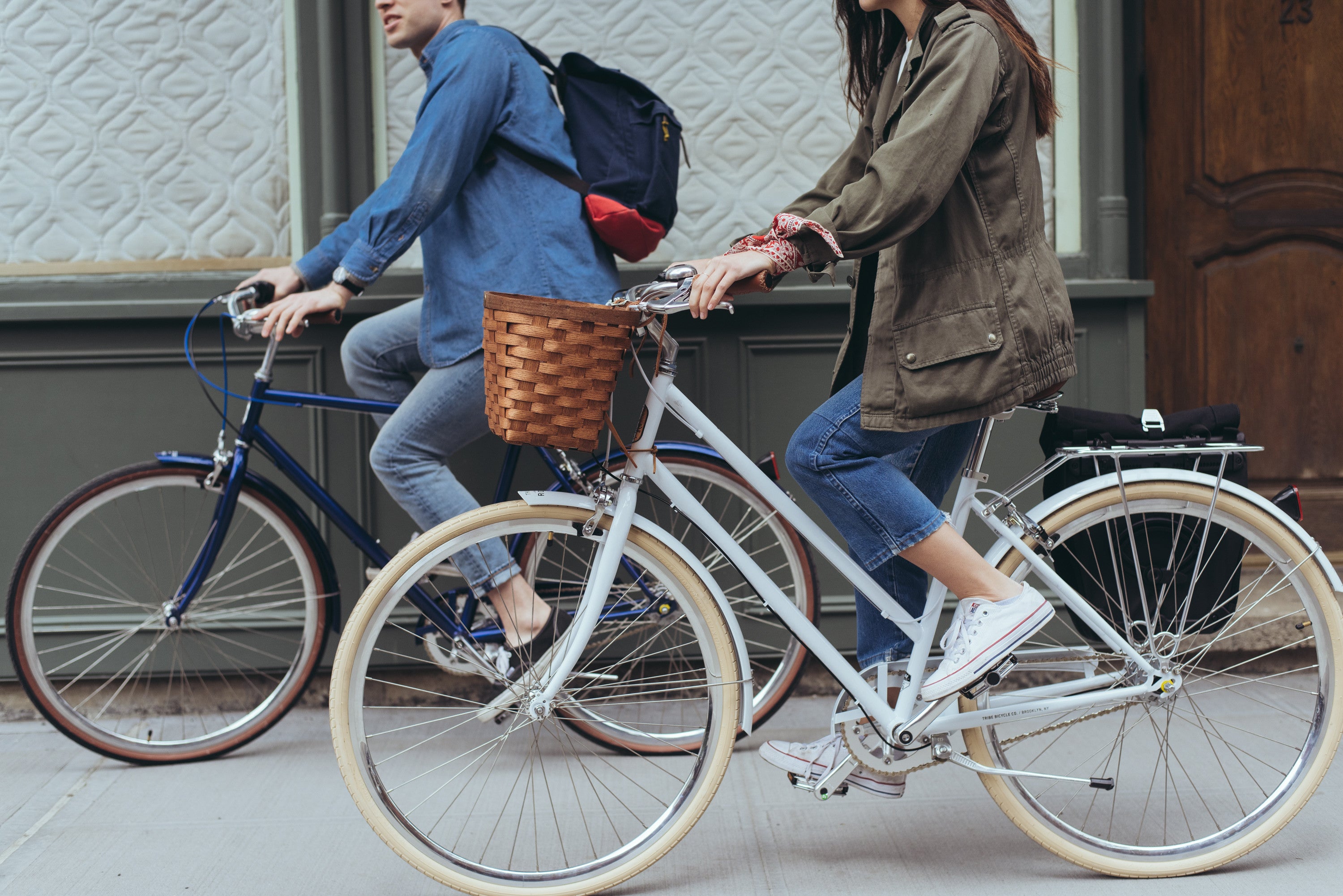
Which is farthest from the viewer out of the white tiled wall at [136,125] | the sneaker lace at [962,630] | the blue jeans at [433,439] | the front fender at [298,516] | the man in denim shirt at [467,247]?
the white tiled wall at [136,125]

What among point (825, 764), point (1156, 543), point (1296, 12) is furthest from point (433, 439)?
point (1296, 12)

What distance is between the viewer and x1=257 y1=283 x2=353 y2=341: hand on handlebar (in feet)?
8.80

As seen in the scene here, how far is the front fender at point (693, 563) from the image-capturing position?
2.22 m

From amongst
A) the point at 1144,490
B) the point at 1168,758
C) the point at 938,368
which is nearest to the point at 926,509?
the point at 938,368

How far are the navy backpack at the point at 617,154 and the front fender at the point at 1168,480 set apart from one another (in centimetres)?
124

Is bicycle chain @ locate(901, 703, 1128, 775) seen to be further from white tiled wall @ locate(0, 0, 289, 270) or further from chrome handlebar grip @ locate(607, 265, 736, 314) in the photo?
white tiled wall @ locate(0, 0, 289, 270)

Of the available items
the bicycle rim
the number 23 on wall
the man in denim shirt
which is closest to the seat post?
the man in denim shirt

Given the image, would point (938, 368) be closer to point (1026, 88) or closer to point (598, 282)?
point (1026, 88)

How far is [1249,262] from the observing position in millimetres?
4078

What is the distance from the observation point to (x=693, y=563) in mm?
2254

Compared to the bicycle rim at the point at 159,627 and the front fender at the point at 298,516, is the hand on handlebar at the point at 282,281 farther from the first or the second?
the bicycle rim at the point at 159,627

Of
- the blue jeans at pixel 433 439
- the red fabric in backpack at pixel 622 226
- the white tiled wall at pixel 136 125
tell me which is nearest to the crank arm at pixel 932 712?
the blue jeans at pixel 433 439

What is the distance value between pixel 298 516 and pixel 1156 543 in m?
2.16

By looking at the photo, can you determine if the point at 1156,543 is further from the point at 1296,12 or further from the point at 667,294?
the point at 1296,12
